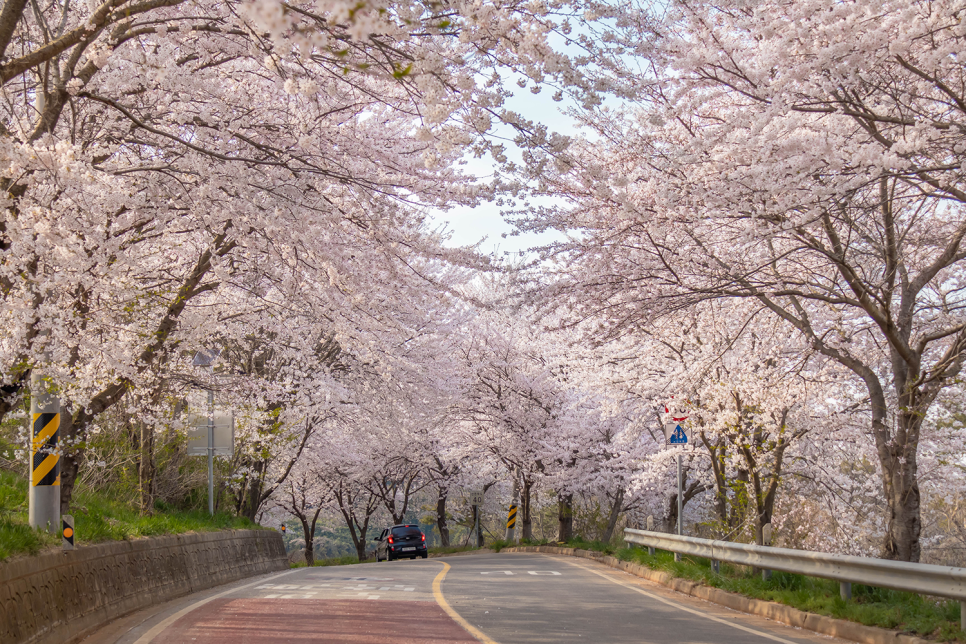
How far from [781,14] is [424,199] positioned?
15.7 ft

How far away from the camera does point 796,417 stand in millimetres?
17203

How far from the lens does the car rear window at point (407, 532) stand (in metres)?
33.3

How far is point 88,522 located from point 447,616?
5.31m

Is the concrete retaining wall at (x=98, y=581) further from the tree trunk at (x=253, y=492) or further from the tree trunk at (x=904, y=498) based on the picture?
the tree trunk at (x=904, y=498)

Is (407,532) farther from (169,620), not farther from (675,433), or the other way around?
(169,620)

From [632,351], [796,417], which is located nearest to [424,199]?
[796,417]

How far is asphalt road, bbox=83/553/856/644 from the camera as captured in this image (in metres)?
8.64

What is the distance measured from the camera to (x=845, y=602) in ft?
30.7

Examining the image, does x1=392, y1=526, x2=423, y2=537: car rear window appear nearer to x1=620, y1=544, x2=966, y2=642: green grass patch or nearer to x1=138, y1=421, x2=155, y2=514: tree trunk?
x1=138, y1=421, x2=155, y2=514: tree trunk

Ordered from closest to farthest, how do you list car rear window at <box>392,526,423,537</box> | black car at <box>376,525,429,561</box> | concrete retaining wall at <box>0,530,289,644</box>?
concrete retaining wall at <box>0,530,289,644</box> → black car at <box>376,525,429,561</box> → car rear window at <box>392,526,423,537</box>

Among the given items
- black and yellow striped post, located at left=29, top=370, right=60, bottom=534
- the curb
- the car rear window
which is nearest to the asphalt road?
the curb

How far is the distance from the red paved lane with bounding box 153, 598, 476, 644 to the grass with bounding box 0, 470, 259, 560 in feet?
5.37

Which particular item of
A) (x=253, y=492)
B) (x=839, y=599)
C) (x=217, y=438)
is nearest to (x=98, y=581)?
(x=839, y=599)

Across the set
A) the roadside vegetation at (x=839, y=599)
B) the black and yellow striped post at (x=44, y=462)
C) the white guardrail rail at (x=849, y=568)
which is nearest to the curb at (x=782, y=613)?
the roadside vegetation at (x=839, y=599)
